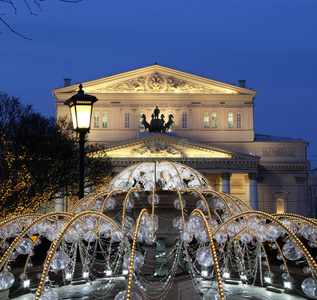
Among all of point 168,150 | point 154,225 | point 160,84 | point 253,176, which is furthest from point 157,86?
point 154,225

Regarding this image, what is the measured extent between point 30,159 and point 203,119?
87.6ft

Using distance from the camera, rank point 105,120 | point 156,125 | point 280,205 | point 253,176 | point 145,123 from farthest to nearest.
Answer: point 280,205, point 105,120, point 145,123, point 156,125, point 253,176

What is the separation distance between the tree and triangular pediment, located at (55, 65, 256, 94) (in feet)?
61.4

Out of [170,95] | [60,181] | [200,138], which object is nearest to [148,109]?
[170,95]

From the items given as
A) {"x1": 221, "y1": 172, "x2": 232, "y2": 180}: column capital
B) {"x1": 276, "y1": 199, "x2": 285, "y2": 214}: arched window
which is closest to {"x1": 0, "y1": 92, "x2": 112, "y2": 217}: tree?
{"x1": 221, "y1": 172, "x2": 232, "y2": 180}: column capital

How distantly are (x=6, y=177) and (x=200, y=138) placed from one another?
91.3ft

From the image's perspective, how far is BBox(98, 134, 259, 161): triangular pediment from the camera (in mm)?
44656

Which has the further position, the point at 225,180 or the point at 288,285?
the point at 225,180

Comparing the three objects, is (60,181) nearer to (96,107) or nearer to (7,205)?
(7,205)

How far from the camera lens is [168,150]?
4512 cm

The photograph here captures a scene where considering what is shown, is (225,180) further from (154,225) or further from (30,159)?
(154,225)

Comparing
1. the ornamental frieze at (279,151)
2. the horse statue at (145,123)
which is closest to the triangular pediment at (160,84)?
the horse statue at (145,123)

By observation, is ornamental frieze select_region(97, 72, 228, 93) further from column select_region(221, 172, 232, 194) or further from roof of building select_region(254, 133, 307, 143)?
column select_region(221, 172, 232, 194)

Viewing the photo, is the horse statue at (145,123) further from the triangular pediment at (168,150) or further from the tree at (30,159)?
the tree at (30,159)
